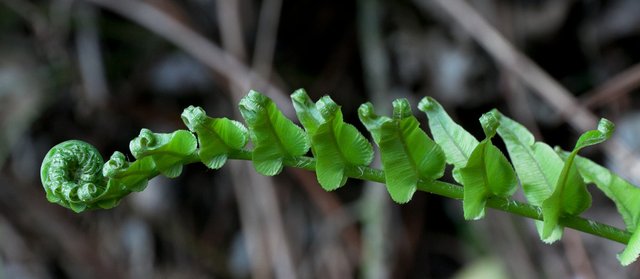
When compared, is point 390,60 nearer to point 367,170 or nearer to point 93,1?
point 93,1

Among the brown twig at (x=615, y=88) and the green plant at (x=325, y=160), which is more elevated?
the green plant at (x=325, y=160)

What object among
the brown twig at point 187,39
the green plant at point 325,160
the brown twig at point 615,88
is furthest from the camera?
the brown twig at point 187,39

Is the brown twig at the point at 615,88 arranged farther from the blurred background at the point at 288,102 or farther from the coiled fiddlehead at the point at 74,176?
the coiled fiddlehead at the point at 74,176

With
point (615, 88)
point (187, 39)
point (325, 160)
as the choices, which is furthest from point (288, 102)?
point (325, 160)

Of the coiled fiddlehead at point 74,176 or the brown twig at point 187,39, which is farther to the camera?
the brown twig at point 187,39

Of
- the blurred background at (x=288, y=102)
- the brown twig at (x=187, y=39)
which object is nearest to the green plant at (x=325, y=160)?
the blurred background at (x=288, y=102)

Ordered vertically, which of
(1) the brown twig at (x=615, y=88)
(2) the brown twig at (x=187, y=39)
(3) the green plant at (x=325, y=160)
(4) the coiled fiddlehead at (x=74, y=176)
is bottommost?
(1) the brown twig at (x=615, y=88)

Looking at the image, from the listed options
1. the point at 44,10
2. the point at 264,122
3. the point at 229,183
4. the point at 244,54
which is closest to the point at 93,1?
the point at 44,10
